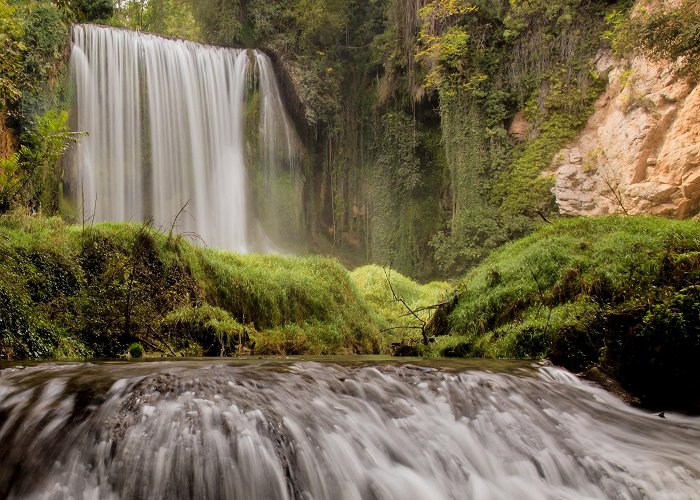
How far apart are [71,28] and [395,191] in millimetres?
11917

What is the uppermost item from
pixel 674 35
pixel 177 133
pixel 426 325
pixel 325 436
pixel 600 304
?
pixel 177 133

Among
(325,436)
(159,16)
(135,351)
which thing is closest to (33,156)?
(135,351)

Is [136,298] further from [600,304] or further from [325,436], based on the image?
[600,304]

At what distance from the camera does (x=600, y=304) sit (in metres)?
5.81

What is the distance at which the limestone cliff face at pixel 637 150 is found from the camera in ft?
40.3

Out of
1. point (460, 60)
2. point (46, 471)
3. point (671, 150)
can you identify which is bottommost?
point (46, 471)

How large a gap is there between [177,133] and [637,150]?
540 inches

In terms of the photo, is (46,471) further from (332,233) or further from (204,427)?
(332,233)

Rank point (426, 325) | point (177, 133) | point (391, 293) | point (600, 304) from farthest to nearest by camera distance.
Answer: point (177, 133) < point (391, 293) < point (426, 325) < point (600, 304)

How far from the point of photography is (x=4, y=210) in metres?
6.98

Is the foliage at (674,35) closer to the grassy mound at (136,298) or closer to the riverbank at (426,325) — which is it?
the riverbank at (426,325)

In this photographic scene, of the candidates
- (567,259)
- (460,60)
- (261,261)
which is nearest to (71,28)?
(261,261)

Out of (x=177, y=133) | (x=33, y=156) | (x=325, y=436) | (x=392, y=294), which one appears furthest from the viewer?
(x=177, y=133)

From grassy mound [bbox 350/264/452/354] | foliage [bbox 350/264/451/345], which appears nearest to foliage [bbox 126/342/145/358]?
grassy mound [bbox 350/264/452/354]
